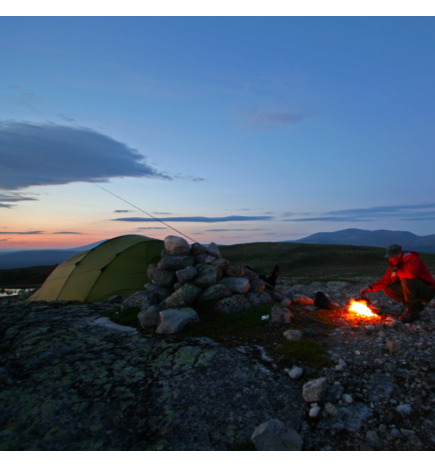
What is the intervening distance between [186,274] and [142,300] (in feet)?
Result: 5.35

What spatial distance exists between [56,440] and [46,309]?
6.33 m

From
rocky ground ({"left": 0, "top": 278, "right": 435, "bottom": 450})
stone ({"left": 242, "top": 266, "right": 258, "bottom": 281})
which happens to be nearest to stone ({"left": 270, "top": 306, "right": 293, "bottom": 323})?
rocky ground ({"left": 0, "top": 278, "right": 435, "bottom": 450})

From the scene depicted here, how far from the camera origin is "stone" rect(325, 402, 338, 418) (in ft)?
13.9

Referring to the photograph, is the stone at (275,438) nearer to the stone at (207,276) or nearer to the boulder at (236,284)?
the boulder at (236,284)

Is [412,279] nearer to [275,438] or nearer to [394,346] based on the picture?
[394,346]

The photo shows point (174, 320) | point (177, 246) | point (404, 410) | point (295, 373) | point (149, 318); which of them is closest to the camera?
point (404, 410)

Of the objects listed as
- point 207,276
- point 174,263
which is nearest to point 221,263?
point 207,276

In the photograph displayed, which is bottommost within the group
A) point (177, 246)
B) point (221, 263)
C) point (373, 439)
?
point (373, 439)

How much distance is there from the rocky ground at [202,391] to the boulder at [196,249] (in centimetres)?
357

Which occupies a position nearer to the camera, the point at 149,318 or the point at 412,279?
the point at 149,318

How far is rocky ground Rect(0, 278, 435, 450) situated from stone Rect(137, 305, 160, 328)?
39 cm

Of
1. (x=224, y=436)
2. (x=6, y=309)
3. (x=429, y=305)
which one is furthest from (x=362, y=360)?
(x=6, y=309)

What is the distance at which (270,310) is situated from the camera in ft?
26.6

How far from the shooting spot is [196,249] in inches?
391
